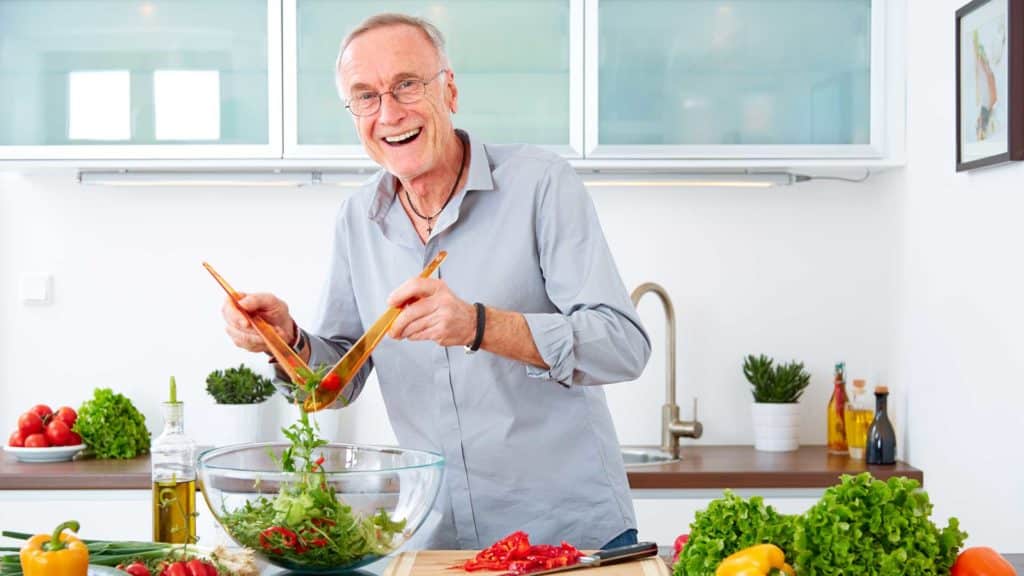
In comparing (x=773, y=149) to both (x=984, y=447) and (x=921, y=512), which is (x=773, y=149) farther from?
(x=921, y=512)

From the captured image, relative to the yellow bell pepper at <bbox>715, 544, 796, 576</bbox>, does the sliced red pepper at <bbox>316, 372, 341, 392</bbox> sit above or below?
above

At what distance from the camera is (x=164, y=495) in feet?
5.52

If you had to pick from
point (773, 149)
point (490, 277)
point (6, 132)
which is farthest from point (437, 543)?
point (6, 132)

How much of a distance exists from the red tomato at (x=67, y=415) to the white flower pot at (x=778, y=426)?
1835 millimetres

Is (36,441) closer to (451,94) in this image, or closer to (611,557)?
(451,94)

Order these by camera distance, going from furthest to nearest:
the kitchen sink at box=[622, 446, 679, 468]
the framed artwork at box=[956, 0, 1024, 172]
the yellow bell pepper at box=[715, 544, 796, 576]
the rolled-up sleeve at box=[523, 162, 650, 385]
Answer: the kitchen sink at box=[622, 446, 679, 468] → the framed artwork at box=[956, 0, 1024, 172] → the rolled-up sleeve at box=[523, 162, 650, 385] → the yellow bell pepper at box=[715, 544, 796, 576]

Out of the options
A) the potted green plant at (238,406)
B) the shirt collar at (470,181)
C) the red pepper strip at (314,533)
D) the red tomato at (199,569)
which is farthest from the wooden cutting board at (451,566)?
the potted green plant at (238,406)

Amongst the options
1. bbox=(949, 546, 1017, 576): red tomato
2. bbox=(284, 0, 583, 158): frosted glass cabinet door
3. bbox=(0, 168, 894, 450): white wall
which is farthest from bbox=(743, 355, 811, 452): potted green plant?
bbox=(949, 546, 1017, 576): red tomato

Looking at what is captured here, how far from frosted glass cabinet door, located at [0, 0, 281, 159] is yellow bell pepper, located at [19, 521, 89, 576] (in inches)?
75.6

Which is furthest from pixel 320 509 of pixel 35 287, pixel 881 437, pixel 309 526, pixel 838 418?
pixel 35 287

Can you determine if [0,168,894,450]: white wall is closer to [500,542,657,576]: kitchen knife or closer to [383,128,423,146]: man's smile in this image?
[383,128,423,146]: man's smile

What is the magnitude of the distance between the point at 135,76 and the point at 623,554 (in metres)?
2.18

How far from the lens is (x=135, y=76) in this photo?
3270 mm

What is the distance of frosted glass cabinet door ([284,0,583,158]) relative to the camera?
323 centimetres
